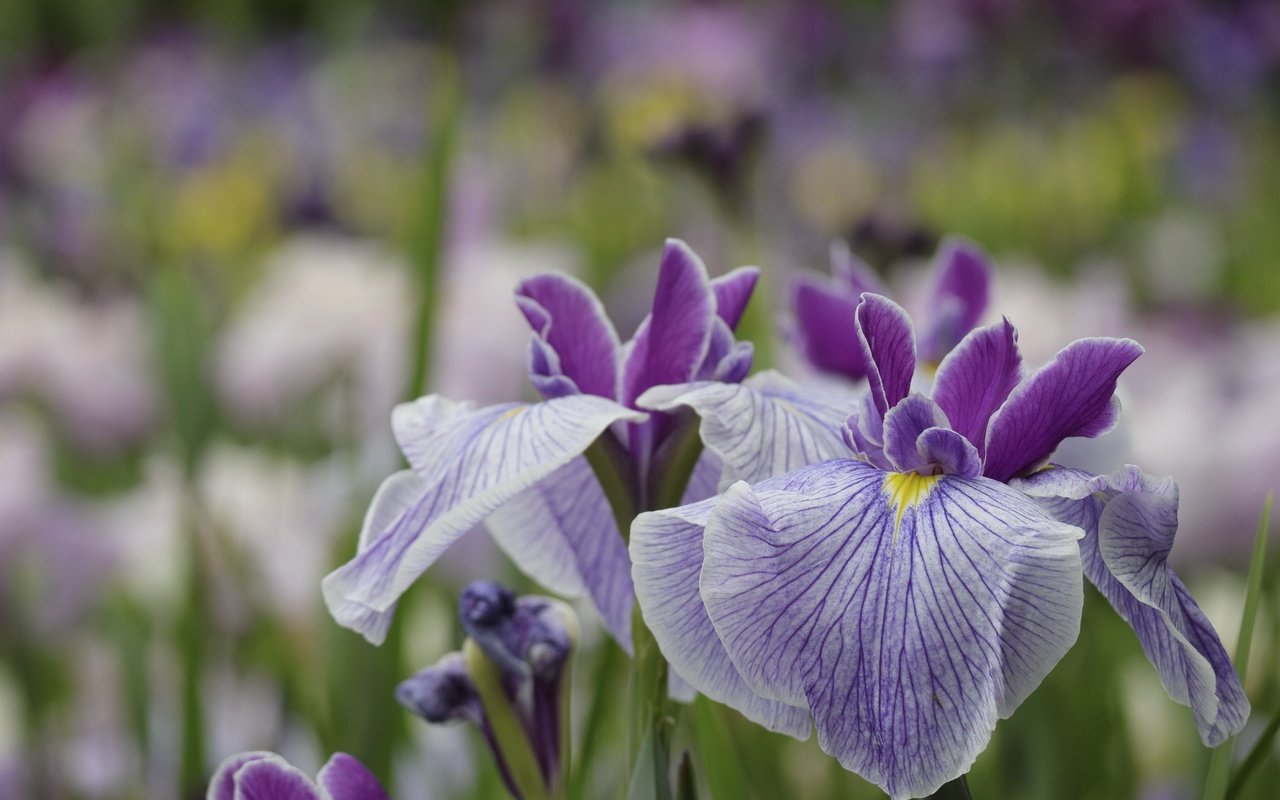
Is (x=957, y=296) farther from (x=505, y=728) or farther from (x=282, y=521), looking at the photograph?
(x=282, y=521)

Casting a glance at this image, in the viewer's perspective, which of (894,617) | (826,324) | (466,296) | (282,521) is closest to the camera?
(894,617)

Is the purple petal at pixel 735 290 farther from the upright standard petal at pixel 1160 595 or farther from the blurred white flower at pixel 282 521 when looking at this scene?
the blurred white flower at pixel 282 521

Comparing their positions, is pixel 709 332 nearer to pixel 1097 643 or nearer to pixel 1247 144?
pixel 1097 643

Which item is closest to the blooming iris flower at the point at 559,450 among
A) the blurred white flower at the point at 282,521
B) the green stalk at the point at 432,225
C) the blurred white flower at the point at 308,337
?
the green stalk at the point at 432,225

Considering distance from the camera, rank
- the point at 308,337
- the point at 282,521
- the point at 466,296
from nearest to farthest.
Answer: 1. the point at 282,521
2. the point at 466,296
3. the point at 308,337

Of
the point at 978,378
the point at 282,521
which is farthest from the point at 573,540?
the point at 282,521

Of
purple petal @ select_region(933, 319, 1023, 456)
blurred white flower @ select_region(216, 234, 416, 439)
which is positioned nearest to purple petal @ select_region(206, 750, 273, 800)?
purple petal @ select_region(933, 319, 1023, 456)

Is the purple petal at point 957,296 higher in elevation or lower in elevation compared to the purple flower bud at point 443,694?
higher

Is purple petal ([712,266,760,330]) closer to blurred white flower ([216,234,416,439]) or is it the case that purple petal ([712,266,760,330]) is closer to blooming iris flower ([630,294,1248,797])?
blooming iris flower ([630,294,1248,797])
